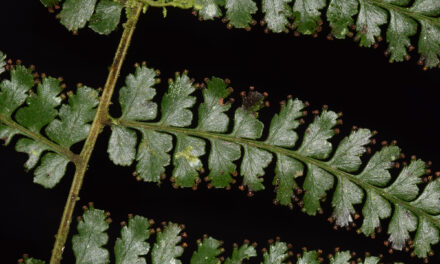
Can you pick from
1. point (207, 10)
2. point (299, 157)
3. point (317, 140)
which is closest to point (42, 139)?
point (207, 10)

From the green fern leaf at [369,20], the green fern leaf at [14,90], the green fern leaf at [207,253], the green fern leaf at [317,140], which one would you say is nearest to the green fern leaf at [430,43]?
the green fern leaf at [369,20]

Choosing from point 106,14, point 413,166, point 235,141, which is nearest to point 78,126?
point 106,14

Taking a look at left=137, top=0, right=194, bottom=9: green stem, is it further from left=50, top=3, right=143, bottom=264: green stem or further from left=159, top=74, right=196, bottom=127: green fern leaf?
left=159, top=74, right=196, bottom=127: green fern leaf

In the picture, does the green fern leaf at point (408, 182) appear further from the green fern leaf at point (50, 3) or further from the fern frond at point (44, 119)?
the green fern leaf at point (50, 3)

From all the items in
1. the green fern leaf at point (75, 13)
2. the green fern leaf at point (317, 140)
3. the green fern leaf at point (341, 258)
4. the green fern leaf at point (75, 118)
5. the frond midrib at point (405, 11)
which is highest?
the frond midrib at point (405, 11)

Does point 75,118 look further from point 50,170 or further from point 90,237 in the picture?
point 90,237

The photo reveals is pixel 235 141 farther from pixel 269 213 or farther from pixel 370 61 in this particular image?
pixel 370 61
